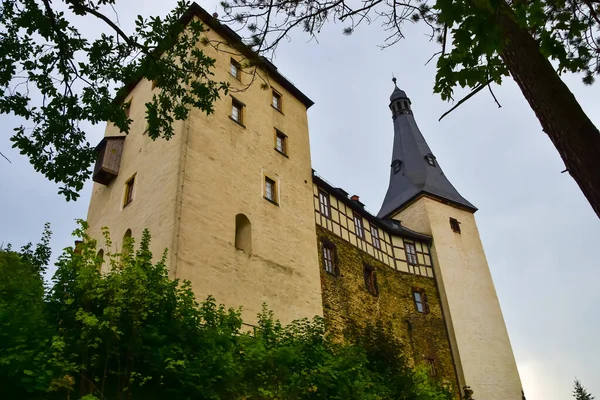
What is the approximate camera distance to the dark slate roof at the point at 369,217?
22.4 meters

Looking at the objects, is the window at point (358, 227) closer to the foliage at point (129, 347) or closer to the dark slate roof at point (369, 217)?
the dark slate roof at point (369, 217)

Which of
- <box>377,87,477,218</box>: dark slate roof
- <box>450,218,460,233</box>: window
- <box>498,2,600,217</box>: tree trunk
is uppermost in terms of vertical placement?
<box>377,87,477,218</box>: dark slate roof

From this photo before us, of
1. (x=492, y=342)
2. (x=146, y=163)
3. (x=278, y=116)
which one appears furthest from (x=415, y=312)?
(x=146, y=163)

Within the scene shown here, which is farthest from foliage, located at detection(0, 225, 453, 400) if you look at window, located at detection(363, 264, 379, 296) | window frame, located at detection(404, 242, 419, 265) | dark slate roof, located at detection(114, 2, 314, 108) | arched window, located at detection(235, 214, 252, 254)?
window frame, located at detection(404, 242, 419, 265)

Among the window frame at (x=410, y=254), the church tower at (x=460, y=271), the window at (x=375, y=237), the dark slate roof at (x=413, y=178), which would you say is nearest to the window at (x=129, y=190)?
the window at (x=375, y=237)

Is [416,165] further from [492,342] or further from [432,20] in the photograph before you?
[432,20]

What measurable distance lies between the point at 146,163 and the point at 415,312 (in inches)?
539

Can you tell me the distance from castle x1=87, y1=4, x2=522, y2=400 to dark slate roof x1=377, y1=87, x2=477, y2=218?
7.9 inches

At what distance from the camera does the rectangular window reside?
65.7ft

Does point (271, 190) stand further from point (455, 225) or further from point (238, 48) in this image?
point (455, 225)

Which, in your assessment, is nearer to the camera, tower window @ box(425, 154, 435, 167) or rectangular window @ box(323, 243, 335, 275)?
rectangular window @ box(323, 243, 335, 275)

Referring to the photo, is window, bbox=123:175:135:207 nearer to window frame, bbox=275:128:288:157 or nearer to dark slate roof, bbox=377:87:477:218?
window frame, bbox=275:128:288:157

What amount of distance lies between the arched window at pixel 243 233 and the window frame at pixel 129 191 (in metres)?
3.62

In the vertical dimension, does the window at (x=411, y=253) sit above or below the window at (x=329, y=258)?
above
